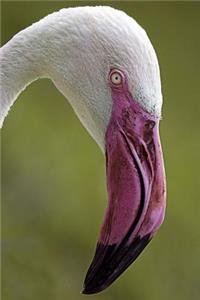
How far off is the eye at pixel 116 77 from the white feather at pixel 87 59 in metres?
0.01

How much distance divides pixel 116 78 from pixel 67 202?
2837 millimetres

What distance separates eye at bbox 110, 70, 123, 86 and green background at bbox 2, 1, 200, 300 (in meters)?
2.41

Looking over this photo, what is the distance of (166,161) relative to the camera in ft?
15.5

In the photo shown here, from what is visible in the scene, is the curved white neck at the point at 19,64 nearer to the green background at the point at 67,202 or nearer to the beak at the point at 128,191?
the beak at the point at 128,191

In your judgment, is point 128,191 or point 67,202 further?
point 67,202

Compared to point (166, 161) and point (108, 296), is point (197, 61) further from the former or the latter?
point (108, 296)

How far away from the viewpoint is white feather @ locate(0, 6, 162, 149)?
163cm

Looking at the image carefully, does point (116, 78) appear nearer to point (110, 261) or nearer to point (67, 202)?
point (110, 261)

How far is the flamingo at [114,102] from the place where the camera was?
1.65 meters

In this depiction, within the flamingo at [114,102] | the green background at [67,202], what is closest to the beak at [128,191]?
the flamingo at [114,102]

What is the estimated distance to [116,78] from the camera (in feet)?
5.47

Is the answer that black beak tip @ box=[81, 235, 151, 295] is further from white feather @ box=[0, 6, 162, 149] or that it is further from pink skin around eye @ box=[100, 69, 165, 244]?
white feather @ box=[0, 6, 162, 149]

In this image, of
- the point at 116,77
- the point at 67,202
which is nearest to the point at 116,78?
the point at 116,77

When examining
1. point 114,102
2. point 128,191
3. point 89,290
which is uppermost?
point 114,102
